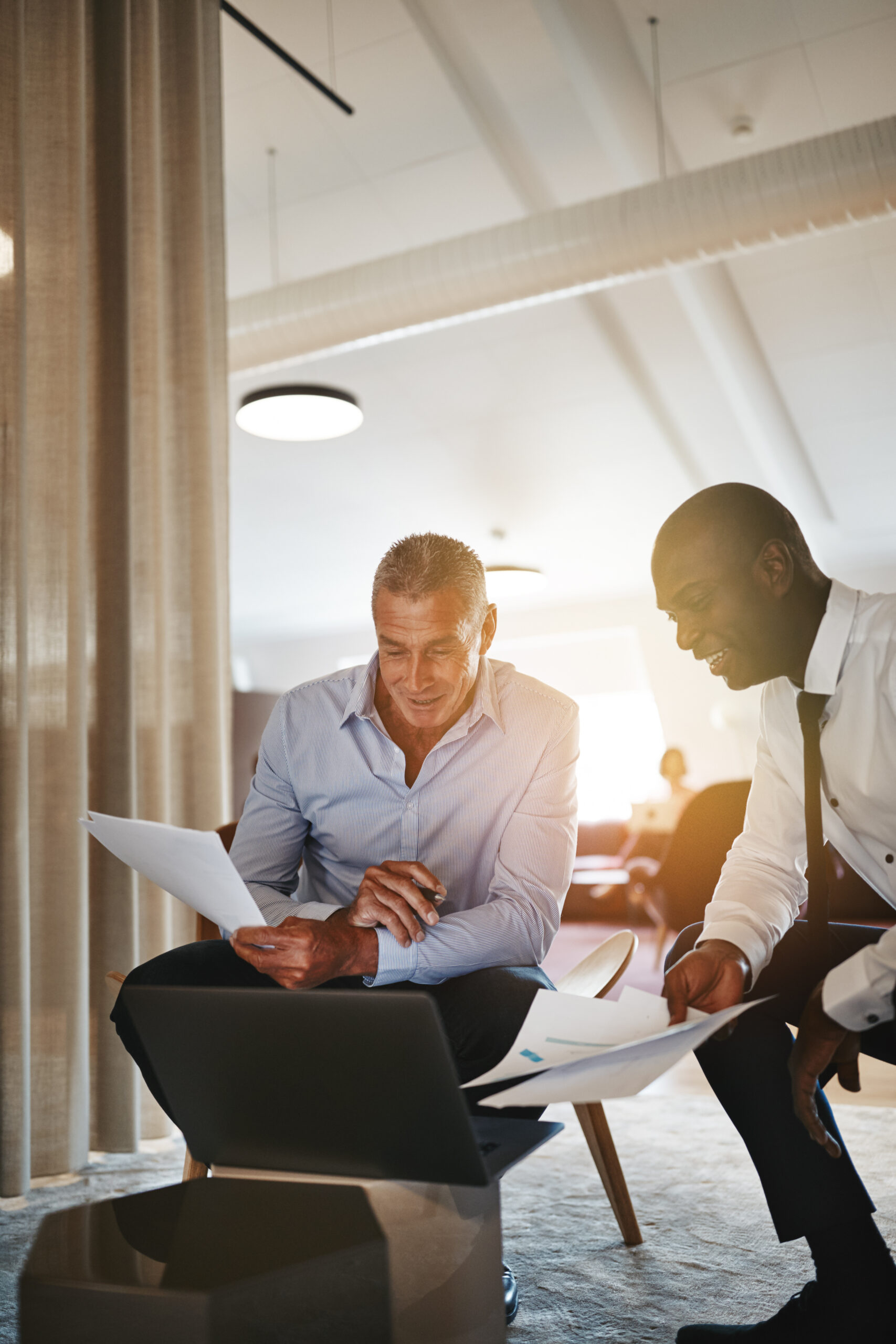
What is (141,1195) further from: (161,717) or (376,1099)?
(161,717)

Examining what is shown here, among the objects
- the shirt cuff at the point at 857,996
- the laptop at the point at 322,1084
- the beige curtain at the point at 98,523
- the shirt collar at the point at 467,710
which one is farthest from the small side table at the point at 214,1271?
the beige curtain at the point at 98,523

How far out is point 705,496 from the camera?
1286 mm

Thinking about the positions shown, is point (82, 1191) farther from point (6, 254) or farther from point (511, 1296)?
point (6, 254)

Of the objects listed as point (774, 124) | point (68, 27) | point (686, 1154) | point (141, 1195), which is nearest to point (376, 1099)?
point (141, 1195)

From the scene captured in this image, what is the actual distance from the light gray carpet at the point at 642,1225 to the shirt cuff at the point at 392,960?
49 cm

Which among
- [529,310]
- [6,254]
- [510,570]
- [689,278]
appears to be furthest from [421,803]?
[510,570]

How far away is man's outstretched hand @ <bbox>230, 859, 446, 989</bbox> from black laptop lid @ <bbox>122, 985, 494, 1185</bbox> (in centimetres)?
19

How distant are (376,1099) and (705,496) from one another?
2.67 feet

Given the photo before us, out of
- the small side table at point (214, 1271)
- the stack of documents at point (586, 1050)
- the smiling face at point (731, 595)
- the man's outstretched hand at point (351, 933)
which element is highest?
the smiling face at point (731, 595)

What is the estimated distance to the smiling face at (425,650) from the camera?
1558mm

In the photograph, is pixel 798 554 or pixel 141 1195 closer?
pixel 141 1195

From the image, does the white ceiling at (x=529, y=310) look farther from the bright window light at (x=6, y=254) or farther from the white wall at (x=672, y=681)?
the bright window light at (x=6, y=254)

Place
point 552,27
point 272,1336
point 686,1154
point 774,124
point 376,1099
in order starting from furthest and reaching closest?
1. point 774,124
2. point 552,27
3. point 686,1154
4. point 376,1099
5. point 272,1336

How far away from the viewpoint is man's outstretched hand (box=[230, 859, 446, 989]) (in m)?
1.24
